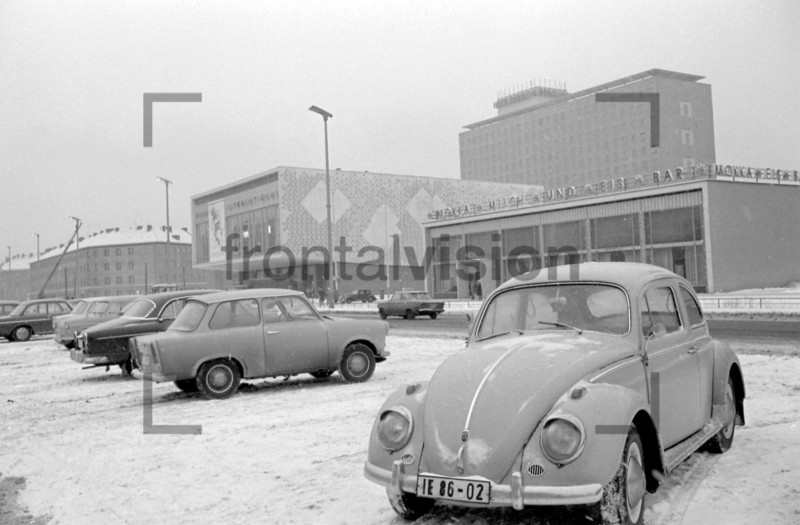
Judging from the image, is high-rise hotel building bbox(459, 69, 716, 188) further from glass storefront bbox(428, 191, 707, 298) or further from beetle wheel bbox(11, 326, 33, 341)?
beetle wheel bbox(11, 326, 33, 341)

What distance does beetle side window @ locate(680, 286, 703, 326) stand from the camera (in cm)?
619

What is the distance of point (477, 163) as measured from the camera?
133875mm

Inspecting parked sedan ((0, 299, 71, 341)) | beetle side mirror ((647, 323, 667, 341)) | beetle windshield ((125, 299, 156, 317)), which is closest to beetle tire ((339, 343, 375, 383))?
beetle windshield ((125, 299, 156, 317))

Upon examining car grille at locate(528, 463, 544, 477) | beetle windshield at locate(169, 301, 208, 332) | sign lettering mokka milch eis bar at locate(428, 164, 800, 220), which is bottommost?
car grille at locate(528, 463, 544, 477)

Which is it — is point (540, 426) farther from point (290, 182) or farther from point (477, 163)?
point (477, 163)

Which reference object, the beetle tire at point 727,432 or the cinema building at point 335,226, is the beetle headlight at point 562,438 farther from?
the cinema building at point 335,226

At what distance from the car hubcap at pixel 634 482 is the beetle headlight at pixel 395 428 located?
4.48ft

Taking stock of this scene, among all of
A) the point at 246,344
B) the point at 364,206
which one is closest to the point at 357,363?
the point at 246,344

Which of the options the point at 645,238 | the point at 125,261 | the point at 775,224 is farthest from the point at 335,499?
the point at 125,261

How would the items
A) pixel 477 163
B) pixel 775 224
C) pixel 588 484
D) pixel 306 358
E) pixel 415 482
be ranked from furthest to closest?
pixel 477 163 < pixel 775 224 < pixel 306 358 < pixel 415 482 < pixel 588 484

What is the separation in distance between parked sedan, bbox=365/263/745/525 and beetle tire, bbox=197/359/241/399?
5840 mm

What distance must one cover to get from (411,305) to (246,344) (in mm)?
23239

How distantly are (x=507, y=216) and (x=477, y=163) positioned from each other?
75376 millimetres

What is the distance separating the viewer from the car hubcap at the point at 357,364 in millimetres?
11773
